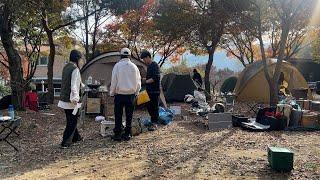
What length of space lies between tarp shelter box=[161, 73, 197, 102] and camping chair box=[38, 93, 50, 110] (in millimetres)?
4843

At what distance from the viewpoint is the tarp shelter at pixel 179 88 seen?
1623 cm

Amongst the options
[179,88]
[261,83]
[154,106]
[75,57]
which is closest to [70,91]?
[75,57]

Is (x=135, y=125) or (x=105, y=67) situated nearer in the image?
(x=135, y=125)

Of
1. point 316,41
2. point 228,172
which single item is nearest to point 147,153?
point 228,172

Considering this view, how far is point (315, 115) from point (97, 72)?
731 cm

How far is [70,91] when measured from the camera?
676 centimetres

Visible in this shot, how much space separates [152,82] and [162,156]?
2961mm

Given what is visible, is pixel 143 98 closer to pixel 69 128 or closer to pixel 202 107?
pixel 69 128

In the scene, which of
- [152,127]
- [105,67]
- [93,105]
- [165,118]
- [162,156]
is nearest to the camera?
[162,156]

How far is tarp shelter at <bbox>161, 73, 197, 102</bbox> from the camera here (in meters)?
16.2

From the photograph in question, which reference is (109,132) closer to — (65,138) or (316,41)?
(65,138)

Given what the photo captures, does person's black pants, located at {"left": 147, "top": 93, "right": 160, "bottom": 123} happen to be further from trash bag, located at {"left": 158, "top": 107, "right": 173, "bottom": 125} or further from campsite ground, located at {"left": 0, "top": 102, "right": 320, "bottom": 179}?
campsite ground, located at {"left": 0, "top": 102, "right": 320, "bottom": 179}

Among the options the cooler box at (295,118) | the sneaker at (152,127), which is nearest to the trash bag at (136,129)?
the sneaker at (152,127)

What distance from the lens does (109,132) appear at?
7.95 metres
